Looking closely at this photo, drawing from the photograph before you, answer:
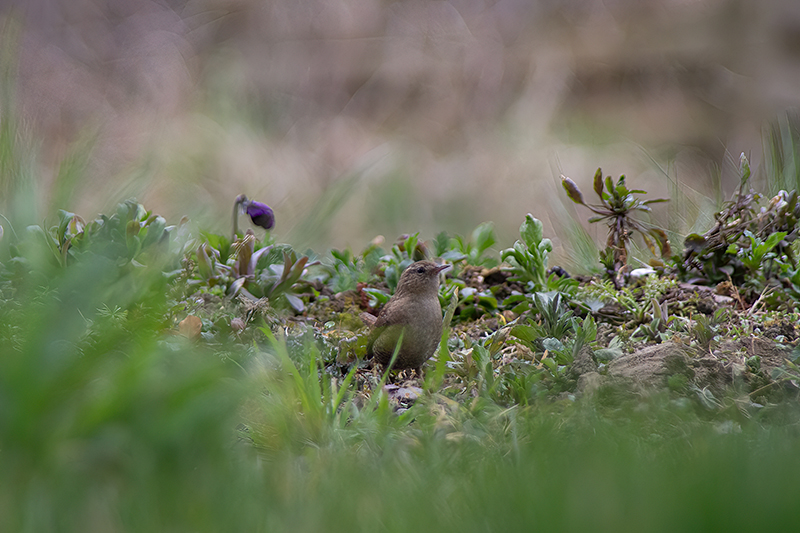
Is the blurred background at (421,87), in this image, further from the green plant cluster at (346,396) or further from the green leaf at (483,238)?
the green plant cluster at (346,396)

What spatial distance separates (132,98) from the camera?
24.0ft

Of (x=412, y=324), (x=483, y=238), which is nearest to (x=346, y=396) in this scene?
(x=412, y=324)

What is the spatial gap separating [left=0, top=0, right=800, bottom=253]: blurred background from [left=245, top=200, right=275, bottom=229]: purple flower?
3028 millimetres

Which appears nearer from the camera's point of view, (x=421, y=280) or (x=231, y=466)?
(x=231, y=466)

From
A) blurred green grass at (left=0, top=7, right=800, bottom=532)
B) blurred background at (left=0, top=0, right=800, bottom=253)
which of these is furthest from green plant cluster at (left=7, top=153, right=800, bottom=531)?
blurred background at (left=0, top=0, right=800, bottom=253)

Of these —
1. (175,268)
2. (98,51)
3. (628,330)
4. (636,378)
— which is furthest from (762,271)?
(98,51)

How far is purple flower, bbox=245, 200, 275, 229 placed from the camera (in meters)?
2.99

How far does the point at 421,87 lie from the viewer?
309 inches

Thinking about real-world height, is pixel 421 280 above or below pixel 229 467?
above

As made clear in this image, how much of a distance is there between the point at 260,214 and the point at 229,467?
208 cm

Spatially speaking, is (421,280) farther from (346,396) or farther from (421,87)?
(421,87)

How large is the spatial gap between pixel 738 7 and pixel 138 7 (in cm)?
652

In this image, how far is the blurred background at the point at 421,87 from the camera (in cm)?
659

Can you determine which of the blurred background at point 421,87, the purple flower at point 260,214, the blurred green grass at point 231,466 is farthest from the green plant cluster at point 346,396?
the blurred background at point 421,87
